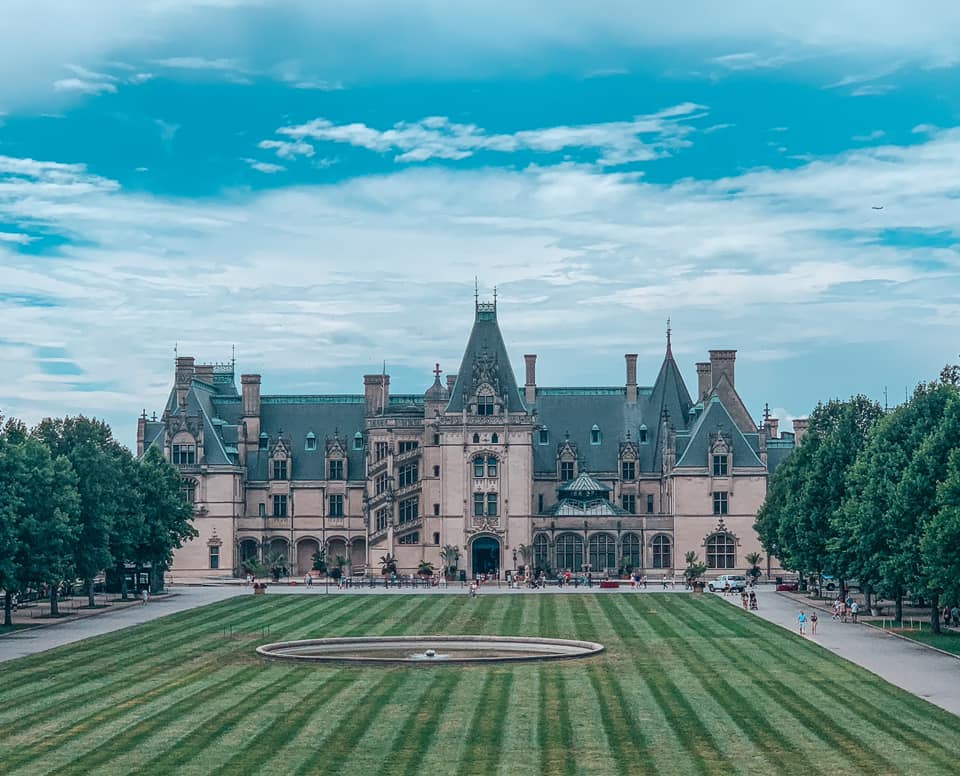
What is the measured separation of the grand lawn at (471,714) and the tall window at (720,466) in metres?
53.9

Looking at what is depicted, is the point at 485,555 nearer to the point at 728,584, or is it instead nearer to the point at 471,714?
the point at 728,584

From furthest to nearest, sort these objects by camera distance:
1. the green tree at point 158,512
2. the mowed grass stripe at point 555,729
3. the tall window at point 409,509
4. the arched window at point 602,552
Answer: the tall window at point 409,509 → the arched window at point 602,552 → the green tree at point 158,512 → the mowed grass stripe at point 555,729

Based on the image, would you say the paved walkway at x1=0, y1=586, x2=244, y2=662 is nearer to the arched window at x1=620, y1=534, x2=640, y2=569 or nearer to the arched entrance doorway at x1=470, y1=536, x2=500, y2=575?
the arched entrance doorway at x1=470, y1=536, x2=500, y2=575

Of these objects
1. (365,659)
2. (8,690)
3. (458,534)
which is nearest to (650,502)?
(458,534)

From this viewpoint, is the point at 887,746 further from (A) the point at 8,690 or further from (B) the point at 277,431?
(B) the point at 277,431

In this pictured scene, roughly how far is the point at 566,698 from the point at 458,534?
74.8 meters

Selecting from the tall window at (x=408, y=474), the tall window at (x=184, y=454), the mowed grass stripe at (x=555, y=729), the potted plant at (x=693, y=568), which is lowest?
the mowed grass stripe at (x=555, y=729)

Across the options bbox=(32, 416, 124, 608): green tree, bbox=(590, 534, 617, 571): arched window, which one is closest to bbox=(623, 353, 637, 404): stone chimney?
bbox=(590, 534, 617, 571): arched window

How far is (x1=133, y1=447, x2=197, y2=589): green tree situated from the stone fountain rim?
112 ft

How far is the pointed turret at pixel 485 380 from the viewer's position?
418 feet

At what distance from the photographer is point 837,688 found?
55.0 m

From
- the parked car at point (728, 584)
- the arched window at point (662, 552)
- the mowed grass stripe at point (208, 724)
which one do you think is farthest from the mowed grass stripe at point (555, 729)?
the arched window at point (662, 552)

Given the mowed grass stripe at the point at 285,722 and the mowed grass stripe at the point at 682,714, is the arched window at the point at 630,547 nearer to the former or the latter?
the mowed grass stripe at the point at 682,714

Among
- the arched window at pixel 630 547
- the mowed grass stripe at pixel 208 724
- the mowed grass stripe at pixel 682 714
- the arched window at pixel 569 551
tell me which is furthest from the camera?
the arched window at pixel 569 551
